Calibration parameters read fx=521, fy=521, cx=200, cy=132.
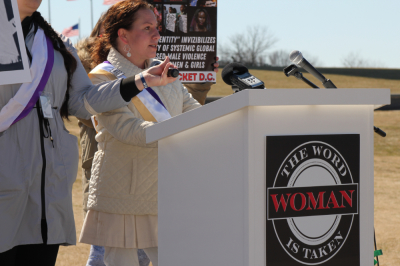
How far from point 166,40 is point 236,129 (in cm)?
255

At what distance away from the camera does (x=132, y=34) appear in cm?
248

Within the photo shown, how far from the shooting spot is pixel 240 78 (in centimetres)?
175

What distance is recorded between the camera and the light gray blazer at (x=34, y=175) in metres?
1.84

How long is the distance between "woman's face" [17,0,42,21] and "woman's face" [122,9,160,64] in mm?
593

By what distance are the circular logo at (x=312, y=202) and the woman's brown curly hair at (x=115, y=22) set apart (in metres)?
1.40

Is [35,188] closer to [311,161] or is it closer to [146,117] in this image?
[146,117]

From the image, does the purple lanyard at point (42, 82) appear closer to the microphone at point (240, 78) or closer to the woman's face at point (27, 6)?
the woman's face at point (27, 6)

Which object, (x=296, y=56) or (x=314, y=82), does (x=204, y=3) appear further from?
(x=314, y=82)

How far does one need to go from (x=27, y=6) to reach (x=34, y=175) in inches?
24.6

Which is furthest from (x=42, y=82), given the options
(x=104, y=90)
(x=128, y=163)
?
(x=128, y=163)

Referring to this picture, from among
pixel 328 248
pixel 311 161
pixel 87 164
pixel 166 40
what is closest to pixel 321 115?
pixel 311 161

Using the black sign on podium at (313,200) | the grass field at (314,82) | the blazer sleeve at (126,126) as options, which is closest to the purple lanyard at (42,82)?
the blazer sleeve at (126,126)

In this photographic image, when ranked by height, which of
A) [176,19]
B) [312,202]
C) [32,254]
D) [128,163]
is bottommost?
[32,254]

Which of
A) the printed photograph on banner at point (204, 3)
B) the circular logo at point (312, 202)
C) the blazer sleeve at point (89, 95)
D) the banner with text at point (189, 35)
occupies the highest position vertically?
the printed photograph on banner at point (204, 3)
